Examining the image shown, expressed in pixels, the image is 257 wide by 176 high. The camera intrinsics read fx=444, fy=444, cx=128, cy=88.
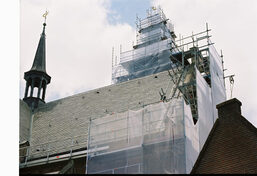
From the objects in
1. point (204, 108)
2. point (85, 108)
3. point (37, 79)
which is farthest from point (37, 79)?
point (204, 108)

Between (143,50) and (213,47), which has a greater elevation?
(143,50)

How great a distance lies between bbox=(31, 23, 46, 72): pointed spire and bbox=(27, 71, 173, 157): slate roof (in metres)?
6.71

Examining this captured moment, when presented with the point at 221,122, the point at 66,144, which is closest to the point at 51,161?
the point at 66,144

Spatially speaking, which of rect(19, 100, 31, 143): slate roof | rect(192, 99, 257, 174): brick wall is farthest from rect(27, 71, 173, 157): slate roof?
rect(192, 99, 257, 174): brick wall

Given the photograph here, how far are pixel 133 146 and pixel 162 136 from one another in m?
1.26

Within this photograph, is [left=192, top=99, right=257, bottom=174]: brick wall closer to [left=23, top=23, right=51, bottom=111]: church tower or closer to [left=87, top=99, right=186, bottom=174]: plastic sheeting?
[left=87, top=99, right=186, bottom=174]: plastic sheeting

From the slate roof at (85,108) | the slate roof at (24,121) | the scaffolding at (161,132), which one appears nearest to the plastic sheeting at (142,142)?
the scaffolding at (161,132)

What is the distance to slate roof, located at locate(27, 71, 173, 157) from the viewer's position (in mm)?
25052

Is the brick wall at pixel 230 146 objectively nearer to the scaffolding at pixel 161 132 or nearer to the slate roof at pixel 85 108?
the scaffolding at pixel 161 132

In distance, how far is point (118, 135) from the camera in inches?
741

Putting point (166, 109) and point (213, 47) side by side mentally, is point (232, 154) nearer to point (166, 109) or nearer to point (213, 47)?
point (166, 109)

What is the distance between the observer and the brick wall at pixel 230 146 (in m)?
14.8

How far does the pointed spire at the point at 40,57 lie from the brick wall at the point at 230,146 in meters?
22.0

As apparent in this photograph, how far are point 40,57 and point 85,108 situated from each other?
1124 centimetres
